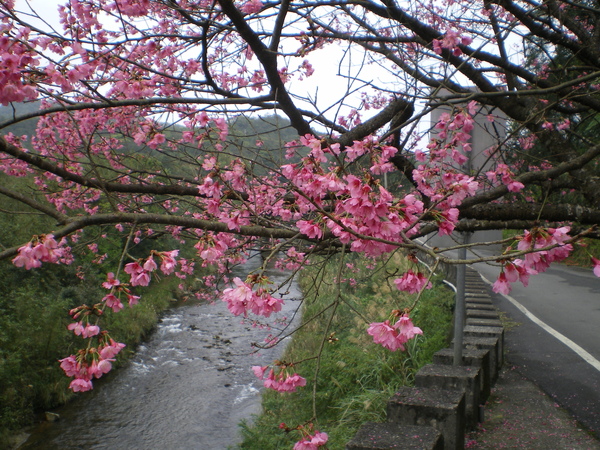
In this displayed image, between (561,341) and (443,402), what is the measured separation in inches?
194

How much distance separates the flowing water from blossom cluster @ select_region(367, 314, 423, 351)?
3.58 metres

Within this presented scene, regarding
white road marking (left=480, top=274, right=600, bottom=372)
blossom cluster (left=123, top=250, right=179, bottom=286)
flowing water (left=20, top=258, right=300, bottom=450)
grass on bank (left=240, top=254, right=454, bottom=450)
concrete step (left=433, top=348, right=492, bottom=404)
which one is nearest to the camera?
blossom cluster (left=123, top=250, right=179, bottom=286)

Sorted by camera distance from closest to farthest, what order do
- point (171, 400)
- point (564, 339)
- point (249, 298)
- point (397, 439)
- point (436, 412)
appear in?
1. point (249, 298)
2. point (397, 439)
3. point (436, 412)
4. point (564, 339)
5. point (171, 400)

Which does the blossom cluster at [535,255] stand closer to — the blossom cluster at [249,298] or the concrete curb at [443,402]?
the blossom cluster at [249,298]

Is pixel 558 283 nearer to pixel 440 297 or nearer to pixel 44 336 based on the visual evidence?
pixel 440 297

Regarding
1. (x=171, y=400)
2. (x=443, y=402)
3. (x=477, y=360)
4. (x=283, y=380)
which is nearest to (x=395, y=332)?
(x=283, y=380)

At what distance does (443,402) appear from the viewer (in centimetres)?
345

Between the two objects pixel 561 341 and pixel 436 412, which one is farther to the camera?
pixel 561 341

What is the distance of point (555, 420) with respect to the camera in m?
4.49

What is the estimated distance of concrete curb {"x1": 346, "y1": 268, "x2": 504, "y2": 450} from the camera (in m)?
2.87

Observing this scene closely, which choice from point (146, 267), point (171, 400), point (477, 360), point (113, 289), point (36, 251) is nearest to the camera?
point (36, 251)

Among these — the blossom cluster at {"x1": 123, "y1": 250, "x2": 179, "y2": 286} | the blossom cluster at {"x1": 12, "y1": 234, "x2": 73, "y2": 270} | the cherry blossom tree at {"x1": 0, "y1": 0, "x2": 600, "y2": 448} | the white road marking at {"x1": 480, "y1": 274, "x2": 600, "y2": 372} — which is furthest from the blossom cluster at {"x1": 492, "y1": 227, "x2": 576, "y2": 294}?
the white road marking at {"x1": 480, "y1": 274, "x2": 600, "y2": 372}

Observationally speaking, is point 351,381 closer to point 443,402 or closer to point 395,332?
point 443,402

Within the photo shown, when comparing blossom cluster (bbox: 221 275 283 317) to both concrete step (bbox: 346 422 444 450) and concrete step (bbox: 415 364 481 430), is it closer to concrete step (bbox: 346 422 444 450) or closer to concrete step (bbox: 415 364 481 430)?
concrete step (bbox: 346 422 444 450)
